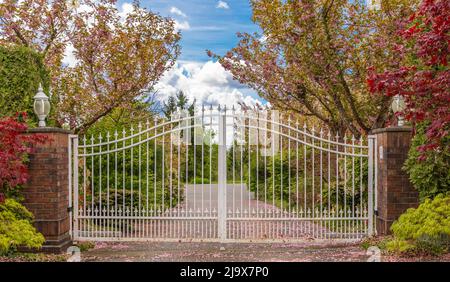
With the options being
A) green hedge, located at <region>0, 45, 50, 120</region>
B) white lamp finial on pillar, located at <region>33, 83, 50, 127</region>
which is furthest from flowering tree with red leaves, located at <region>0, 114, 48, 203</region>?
green hedge, located at <region>0, 45, 50, 120</region>

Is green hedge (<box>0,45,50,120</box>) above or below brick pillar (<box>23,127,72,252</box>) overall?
above

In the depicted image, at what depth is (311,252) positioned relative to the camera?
25.0 ft

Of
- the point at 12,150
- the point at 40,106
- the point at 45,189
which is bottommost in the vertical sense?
the point at 45,189

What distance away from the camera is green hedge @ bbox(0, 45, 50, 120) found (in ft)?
24.9

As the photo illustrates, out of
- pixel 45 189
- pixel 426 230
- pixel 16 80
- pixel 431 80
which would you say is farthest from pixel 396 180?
pixel 16 80

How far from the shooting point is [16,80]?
7668mm

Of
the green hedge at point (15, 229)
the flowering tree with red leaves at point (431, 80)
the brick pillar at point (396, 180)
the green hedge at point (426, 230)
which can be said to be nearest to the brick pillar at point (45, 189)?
the green hedge at point (15, 229)

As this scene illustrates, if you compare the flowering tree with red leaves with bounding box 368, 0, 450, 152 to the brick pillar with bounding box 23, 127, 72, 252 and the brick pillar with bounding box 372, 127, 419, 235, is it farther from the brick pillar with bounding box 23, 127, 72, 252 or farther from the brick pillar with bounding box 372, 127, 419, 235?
the brick pillar with bounding box 23, 127, 72, 252

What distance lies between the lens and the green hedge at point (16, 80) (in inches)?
299

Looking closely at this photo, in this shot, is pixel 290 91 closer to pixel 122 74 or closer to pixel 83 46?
pixel 122 74

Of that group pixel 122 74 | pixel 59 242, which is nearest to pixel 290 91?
pixel 122 74

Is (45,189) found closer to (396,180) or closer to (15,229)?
(15,229)

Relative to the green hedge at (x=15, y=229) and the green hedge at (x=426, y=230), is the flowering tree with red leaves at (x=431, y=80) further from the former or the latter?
the green hedge at (x=15, y=229)

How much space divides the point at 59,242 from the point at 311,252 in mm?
3857
